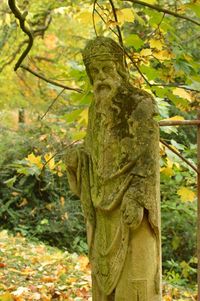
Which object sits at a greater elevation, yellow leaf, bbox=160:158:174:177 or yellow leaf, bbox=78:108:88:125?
yellow leaf, bbox=78:108:88:125

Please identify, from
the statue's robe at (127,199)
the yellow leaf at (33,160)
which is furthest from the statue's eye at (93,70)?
the yellow leaf at (33,160)

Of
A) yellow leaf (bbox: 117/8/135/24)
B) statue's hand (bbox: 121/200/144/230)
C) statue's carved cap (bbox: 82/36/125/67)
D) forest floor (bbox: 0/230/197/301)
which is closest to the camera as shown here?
statue's hand (bbox: 121/200/144/230)

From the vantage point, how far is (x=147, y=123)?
3.53m

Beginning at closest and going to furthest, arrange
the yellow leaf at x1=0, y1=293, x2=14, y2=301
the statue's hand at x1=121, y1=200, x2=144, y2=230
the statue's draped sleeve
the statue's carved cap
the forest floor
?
the statue's hand at x1=121, y1=200, x2=144, y2=230 → the statue's carved cap → the statue's draped sleeve → the yellow leaf at x1=0, y1=293, x2=14, y2=301 → the forest floor

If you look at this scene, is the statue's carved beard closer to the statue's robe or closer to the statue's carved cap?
the statue's robe

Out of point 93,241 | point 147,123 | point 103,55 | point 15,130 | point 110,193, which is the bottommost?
point 93,241

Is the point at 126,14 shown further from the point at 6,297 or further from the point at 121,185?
the point at 6,297

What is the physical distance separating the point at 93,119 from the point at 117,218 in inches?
28.6

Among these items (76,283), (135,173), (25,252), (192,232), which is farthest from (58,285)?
(192,232)

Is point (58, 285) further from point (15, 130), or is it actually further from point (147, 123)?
point (15, 130)

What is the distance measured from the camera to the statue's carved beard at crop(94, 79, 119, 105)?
362cm

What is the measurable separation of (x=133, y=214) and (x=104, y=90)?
34.5 inches

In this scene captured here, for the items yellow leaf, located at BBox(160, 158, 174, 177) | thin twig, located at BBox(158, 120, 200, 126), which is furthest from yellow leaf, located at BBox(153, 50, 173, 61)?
yellow leaf, located at BBox(160, 158, 174, 177)

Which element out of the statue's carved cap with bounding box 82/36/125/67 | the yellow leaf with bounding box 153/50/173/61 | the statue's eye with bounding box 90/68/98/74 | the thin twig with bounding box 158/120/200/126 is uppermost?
the yellow leaf with bounding box 153/50/173/61
